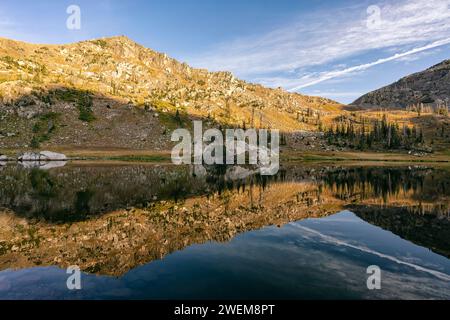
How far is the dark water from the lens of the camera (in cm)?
1761

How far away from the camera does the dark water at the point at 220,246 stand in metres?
17.6

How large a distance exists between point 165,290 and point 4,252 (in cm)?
1430

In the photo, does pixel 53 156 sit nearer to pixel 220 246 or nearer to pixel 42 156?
pixel 42 156

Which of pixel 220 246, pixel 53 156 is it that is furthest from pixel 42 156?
pixel 220 246

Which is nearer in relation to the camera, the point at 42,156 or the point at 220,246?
the point at 220,246

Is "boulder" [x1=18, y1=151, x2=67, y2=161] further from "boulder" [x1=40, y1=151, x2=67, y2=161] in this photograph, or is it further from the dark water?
the dark water

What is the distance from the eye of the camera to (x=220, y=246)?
25.8 metres

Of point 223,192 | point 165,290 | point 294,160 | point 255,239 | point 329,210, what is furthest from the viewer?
point 294,160

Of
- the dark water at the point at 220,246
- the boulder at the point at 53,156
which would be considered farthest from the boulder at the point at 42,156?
the dark water at the point at 220,246

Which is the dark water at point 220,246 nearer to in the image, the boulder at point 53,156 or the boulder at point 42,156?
the boulder at point 42,156
